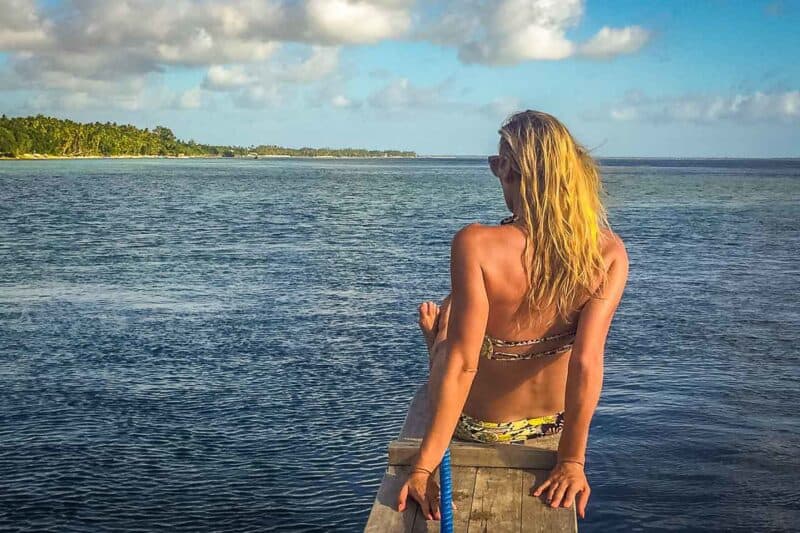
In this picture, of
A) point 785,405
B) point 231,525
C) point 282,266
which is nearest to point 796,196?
point 282,266

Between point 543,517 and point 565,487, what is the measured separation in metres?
0.16

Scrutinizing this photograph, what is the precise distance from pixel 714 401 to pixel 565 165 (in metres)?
7.35

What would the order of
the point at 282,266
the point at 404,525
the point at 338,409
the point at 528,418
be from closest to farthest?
the point at 404,525 → the point at 528,418 → the point at 338,409 → the point at 282,266

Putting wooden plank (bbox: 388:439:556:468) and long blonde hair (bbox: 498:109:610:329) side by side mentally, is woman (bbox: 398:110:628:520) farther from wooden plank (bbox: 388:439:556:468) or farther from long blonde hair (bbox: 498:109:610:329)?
wooden plank (bbox: 388:439:556:468)

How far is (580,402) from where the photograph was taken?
348cm

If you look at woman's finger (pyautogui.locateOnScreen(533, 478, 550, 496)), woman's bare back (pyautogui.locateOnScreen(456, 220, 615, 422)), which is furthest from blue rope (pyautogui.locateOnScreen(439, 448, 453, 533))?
woman's bare back (pyautogui.locateOnScreen(456, 220, 615, 422))

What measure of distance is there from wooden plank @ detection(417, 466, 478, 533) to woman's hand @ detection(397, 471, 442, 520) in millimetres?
34

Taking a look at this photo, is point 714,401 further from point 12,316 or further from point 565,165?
point 12,316

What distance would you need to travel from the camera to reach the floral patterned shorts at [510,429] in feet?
13.2

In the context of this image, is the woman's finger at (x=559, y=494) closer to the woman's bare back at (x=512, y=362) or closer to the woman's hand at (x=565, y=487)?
the woman's hand at (x=565, y=487)

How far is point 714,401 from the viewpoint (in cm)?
995

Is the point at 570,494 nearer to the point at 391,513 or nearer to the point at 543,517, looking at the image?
the point at 543,517

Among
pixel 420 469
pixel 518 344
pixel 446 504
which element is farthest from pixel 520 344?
pixel 446 504

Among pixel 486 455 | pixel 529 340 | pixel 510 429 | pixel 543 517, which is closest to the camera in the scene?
pixel 543 517
